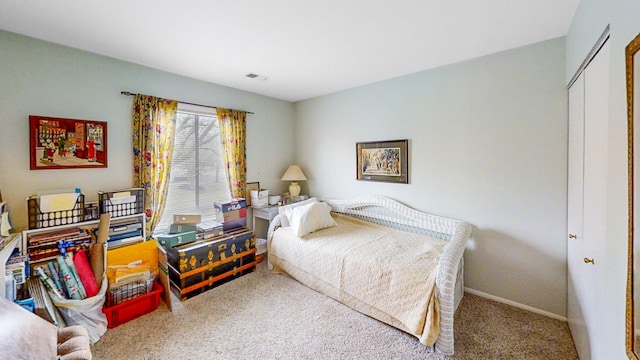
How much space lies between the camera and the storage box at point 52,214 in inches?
78.6

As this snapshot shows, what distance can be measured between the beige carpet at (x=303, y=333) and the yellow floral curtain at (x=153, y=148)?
43.4 inches

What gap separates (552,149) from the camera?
2197 mm

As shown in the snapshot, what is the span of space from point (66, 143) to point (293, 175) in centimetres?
261

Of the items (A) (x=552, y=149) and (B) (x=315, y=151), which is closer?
(A) (x=552, y=149)

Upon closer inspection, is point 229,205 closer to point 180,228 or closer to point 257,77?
point 180,228

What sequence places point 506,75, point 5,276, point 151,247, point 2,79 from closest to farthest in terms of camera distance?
point 5,276 < point 2,79 < point 506,75 < point 151,247

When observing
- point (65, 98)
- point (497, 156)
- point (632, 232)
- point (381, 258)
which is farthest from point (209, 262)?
point (497, 156)

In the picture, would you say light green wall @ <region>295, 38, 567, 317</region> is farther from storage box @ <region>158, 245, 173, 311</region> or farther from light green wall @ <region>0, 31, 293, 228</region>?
light green wall @ <region>0, 31, 293, 228</region>

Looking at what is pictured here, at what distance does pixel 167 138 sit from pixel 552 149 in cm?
389

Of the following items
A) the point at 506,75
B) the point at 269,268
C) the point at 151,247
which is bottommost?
the point at 269,268

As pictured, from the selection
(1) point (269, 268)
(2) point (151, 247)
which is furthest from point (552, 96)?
(2) point (151, 247)

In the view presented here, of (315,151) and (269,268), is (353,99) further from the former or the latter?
(269,268)

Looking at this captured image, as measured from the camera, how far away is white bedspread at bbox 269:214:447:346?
1927mm

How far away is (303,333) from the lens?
2.09 metres
